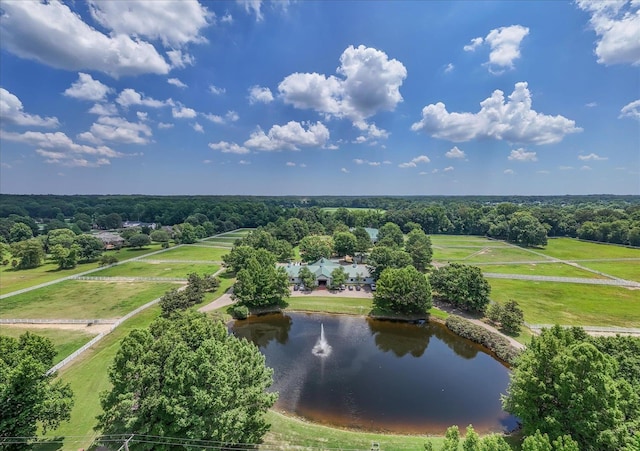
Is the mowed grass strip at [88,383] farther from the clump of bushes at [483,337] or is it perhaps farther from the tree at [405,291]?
the clump of bushes at [483,337]

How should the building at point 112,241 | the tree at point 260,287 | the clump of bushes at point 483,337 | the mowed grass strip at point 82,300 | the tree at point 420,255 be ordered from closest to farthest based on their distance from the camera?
the clump of bushes at point 483,337 → the mowed grass strip at point 82,300 → the tree at point 260,287 → the tree at point 420,255 → the building at point 112,241

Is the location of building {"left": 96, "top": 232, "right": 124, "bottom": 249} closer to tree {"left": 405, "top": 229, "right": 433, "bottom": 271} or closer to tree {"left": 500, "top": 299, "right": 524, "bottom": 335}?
tree {"left": 405, "top": 229, "right": 433, "bottom": 271}

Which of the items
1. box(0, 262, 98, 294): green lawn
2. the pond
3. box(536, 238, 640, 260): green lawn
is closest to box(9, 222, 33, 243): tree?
box(0, 262, 98, 294): green lawn

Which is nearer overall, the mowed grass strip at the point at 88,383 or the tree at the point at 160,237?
the mowed grass strip at the point at 88,383

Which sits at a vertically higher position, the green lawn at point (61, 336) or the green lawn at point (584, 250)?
the green lawn at point (584, 250)

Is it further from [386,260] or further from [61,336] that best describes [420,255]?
[61,336]

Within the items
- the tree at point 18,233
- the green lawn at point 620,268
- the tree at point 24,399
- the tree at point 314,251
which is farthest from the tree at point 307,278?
the tree at point 18,233

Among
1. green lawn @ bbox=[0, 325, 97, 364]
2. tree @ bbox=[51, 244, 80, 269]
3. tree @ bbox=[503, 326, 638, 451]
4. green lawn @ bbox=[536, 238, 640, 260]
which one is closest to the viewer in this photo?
tree @ bbox=[503, 326, 638, 451]
